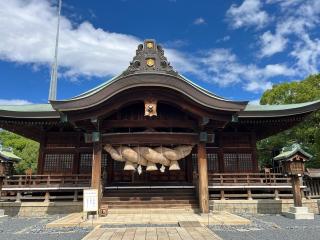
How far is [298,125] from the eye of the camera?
2698 cm

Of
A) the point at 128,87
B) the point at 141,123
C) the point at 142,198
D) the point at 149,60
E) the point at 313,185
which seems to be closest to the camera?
the point at 128,87

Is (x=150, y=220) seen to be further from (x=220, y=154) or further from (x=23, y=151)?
(x=23, y=151)

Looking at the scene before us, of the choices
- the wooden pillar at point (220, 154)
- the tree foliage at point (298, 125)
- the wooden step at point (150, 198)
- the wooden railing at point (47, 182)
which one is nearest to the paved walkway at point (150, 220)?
the wooden step at point (150, 198)

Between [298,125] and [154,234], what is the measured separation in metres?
23.9

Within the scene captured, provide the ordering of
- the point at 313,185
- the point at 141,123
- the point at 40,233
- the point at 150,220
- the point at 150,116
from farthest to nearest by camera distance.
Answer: the point at 313,185
the point at 141,123
the point at 150,116
the point at 150,220
the point at 40,233

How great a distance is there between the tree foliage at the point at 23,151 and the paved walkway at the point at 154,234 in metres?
31.0

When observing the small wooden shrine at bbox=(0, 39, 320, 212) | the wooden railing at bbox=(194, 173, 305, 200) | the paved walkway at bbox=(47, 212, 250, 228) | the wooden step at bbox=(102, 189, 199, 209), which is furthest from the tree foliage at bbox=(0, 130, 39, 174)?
the wooden railing at bbox=(194, 173, 305, 200)

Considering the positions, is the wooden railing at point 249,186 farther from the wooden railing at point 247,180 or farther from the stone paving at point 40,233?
the stone paving at point 40,233

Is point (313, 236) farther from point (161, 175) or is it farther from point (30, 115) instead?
point (30, 115)

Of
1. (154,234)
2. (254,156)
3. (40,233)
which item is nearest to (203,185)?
(154,234)

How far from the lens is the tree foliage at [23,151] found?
38281 millimetres

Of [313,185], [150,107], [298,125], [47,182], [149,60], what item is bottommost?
[313,185]

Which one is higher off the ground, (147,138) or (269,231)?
(147,138)

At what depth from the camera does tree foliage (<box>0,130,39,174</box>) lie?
3828 cm
